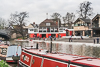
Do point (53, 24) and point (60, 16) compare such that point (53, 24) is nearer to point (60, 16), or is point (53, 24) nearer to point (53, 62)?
point (60, 16)

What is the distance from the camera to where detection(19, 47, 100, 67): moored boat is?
328 inches

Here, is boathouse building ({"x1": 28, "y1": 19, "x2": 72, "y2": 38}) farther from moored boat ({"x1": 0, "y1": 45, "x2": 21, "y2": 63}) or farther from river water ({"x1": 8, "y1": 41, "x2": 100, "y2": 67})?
moored boat ({"x1": 0, "y1": 45, "x2": 21, "y2": 63})

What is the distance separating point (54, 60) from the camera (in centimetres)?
993

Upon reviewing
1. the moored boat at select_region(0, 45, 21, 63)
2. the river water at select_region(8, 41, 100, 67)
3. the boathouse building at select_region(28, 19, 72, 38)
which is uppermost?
the boathouse building at select_region(28, 19, 72, 38)

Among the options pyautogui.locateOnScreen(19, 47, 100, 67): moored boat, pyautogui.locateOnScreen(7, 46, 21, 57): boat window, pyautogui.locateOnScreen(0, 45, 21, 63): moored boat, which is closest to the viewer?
pyautogui.locateOnScreen(19, 47, 100, 67): moored boat

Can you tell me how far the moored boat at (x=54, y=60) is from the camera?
833 cm

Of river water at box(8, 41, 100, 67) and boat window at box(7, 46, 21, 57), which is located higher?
boat window at box(7, 46, 21, 57)

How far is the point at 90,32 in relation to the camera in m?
62.5

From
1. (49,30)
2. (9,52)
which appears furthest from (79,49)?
(49,30)

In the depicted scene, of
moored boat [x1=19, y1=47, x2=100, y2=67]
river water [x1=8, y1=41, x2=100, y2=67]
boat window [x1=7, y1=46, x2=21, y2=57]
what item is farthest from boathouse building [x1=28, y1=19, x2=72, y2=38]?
moored boat [x1=19, y1=47, x2=100, y2=67]

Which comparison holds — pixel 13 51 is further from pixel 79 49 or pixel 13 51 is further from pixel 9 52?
pixel 79 49

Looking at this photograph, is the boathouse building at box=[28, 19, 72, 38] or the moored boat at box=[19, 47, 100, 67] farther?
the boathouse building at box=[28, 19, 72, 38]

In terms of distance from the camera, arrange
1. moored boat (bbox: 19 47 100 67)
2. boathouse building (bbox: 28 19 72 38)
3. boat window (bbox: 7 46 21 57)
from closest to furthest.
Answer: moored boat (bbox: 19 47 100 67)
boat window (bbox: 7 46 21 57)
boathouse building (bbox: 28 19 72 38)

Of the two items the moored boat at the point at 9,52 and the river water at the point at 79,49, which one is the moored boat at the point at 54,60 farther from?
the river water at the point at 79,49
